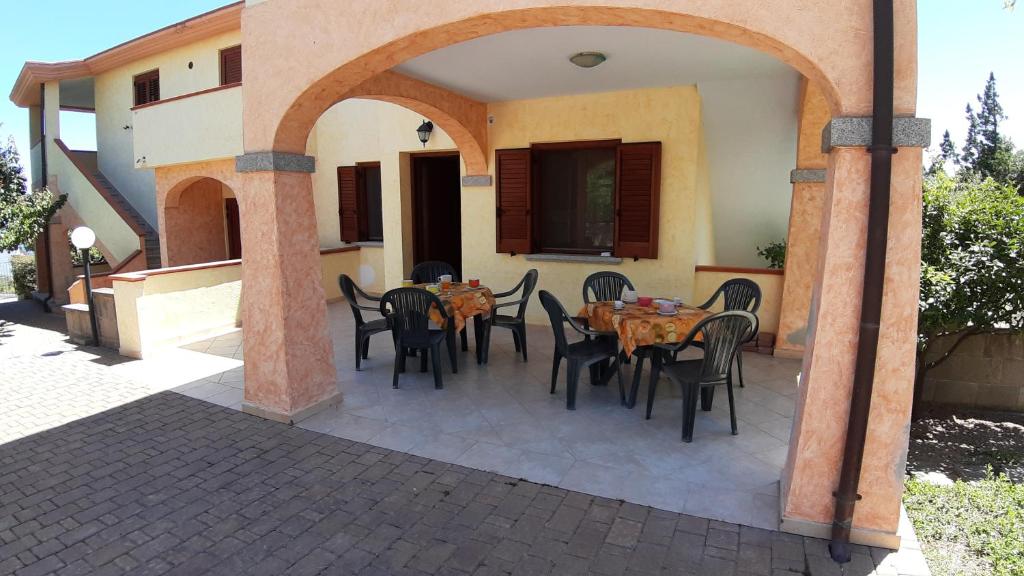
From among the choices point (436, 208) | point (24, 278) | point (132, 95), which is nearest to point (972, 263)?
point (436, 208)

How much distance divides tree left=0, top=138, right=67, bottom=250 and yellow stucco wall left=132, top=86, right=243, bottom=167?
293cm

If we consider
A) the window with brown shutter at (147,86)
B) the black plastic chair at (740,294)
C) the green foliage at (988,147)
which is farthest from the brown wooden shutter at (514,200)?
the green foliage at (988,147)

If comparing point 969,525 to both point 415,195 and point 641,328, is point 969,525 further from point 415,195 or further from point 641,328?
point 415,195

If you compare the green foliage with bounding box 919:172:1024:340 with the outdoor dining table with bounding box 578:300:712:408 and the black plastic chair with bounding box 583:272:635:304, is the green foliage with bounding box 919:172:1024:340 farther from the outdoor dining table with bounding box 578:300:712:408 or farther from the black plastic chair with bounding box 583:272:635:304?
the black plastic chair with bounding box 583:272:635:304

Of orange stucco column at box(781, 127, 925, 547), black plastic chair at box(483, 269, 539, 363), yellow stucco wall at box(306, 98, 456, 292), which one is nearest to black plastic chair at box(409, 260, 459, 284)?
black plastic chair at box(483, 269, 539, 363)

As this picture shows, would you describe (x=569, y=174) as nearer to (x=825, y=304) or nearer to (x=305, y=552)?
(x=825, y=304)

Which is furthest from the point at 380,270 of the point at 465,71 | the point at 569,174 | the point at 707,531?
the point at 707,531

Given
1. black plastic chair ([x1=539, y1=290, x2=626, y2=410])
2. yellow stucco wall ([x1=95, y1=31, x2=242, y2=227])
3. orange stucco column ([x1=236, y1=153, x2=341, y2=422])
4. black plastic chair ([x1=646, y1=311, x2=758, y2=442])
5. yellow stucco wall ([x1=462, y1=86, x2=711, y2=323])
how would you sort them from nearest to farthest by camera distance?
black plastic chair ([x1=646, y1=311, x2=758, y2=442]), orange stucco column ([x1=236, y1=153, x2=341, y2=422]), black plastic chair ([x1=539, y1=290, x2=626, y2=410]), yellow stucco wall ([x1=462, y1=86, x2=711, y2=323]), yellow stucco wall ([x1=95, y1=31, x2=242, y2=227])

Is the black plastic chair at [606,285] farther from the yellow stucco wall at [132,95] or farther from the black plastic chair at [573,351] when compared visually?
the yellow stucco wall at [132,95]

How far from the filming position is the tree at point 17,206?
35.2 ft

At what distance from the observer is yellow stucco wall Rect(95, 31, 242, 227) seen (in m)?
11.8

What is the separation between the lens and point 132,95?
521 inches

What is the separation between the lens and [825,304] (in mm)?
3139

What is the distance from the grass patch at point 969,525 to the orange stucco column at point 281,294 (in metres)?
4.66
